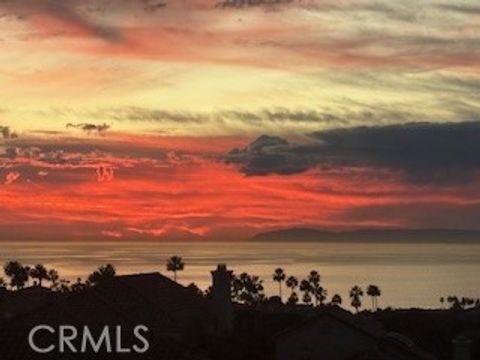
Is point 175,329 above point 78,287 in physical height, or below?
below

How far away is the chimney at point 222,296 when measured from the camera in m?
52.5

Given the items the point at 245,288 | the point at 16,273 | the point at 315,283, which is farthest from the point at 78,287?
the point at 315,283

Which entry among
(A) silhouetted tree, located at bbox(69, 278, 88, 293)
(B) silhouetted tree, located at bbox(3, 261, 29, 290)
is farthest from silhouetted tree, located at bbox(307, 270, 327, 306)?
(A) silhouetted tree, located at bbox(69, 278, 88, 293)

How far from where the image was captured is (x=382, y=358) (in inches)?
1720

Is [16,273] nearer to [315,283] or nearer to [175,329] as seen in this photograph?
[315,283]

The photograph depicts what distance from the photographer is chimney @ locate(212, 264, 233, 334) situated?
52.5m

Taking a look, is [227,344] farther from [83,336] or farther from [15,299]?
[15,299]

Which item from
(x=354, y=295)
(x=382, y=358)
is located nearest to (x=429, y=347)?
(x=382, y=358)

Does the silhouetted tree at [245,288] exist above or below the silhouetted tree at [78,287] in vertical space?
above

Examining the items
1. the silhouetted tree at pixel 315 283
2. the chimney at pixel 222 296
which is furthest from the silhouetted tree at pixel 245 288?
the chimney at pixel 222 296

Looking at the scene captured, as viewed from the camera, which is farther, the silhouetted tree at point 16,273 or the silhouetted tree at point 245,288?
the silhouetted tree at point 245,288

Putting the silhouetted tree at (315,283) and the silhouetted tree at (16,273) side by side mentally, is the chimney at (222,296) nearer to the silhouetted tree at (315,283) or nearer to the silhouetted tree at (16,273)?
the silhouetted tree at (16,273)

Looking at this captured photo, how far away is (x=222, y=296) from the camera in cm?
5391

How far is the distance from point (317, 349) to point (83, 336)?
22.9m
